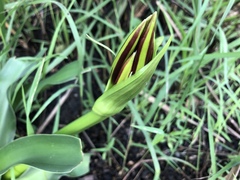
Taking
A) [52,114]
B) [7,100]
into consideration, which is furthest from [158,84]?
[7,100]

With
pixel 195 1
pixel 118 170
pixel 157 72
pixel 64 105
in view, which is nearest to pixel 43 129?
pixel 64 105

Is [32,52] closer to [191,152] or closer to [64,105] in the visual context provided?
[64,105]

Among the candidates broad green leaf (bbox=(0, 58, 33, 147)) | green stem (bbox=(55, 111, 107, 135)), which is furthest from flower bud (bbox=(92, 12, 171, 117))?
broad green leaf (bbox=(0, 58, 33, 147))

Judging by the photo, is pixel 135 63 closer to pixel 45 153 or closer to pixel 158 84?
pixel 45 153

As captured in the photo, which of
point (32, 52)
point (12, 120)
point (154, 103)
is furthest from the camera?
point (32, 52)

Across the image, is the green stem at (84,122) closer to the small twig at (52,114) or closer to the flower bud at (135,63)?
the flower bud at (135,63)
